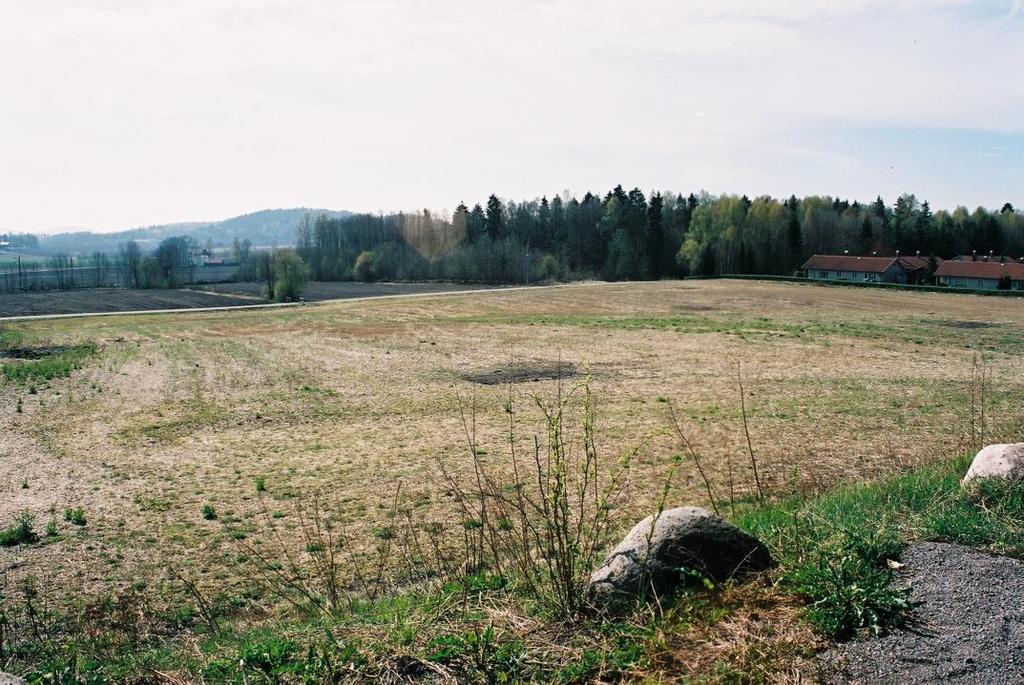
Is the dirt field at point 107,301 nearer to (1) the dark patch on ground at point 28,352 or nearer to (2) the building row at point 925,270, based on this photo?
(1) the dark patch on ground at point 28,352

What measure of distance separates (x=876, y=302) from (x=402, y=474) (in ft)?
191

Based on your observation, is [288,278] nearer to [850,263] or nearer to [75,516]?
[850,263]

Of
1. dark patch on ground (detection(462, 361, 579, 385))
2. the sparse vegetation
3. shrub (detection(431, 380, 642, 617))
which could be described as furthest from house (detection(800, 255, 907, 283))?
the sparse vegetation

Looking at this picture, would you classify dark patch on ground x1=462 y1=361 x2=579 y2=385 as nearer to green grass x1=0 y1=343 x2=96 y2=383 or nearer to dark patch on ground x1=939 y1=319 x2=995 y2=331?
green grass x1=0 y1=343 x2=96 y2=383

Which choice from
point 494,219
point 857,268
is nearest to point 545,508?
point 857,268

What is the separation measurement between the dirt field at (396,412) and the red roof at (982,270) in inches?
2016

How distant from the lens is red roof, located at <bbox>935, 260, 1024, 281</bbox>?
9312cm

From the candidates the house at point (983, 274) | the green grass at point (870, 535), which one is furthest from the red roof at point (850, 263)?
the green grass at point (870, 535)

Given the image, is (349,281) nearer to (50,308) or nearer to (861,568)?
(50,308)

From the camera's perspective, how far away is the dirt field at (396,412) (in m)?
14.2

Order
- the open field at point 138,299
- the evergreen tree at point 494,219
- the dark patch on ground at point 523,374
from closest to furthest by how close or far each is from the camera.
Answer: the dark patch on ground at point 523,374 < the open field at point 138,299 < the evergreen tree at point 494,219

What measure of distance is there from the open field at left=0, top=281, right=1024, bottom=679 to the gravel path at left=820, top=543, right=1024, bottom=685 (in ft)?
17.2

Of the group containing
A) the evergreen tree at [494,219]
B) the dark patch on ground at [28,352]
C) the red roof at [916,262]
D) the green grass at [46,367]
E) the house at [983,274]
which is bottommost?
the green grass at [46,367]

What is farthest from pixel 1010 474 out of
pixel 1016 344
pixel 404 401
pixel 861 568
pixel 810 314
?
pixel 810 314
